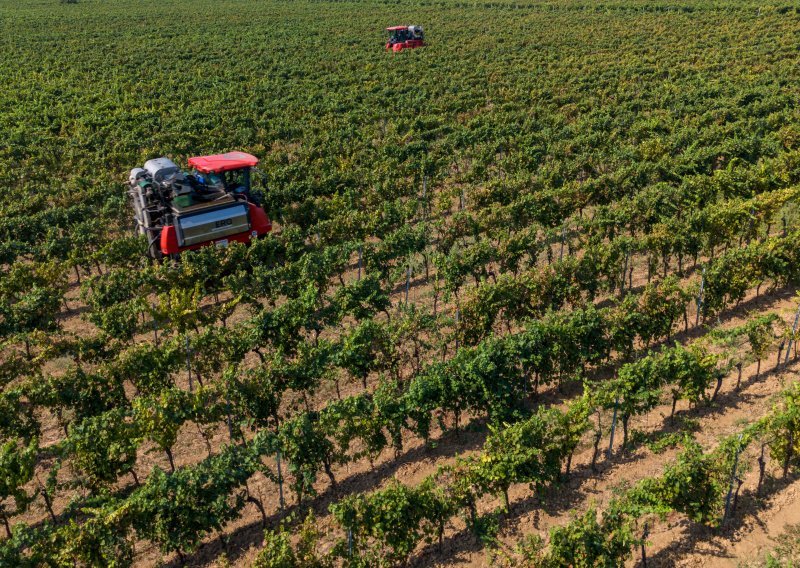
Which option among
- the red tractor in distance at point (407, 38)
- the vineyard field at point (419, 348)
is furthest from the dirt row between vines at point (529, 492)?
the red tractor in distance at point (407, 38)

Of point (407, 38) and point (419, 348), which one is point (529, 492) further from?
point (407, 38)

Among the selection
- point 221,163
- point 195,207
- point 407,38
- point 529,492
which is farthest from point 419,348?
point 407,38

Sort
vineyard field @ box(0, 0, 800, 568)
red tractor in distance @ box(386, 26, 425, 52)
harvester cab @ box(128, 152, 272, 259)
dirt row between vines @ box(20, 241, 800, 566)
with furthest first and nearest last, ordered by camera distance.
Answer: red tractor in distance @ box(386, 26, 425, 52) < harvester cab @ box(128, 152, 272, 259) < dirt row between vines @ box(20, 241, 800, 566) < vineyard field @ box(0, 0, 800, 568)

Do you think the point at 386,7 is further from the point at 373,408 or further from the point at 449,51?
the point at 373,408

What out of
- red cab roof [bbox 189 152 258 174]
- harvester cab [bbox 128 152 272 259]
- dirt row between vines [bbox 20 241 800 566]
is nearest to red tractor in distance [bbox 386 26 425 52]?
red cab roof [bbox 189 152 258 174]

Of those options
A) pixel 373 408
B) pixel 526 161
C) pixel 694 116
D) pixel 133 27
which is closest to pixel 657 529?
pixel 373 408

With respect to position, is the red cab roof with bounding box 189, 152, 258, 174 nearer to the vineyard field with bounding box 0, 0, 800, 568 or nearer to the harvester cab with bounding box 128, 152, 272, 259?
the harvester cab with bounding box 128, 152, 272, 259
